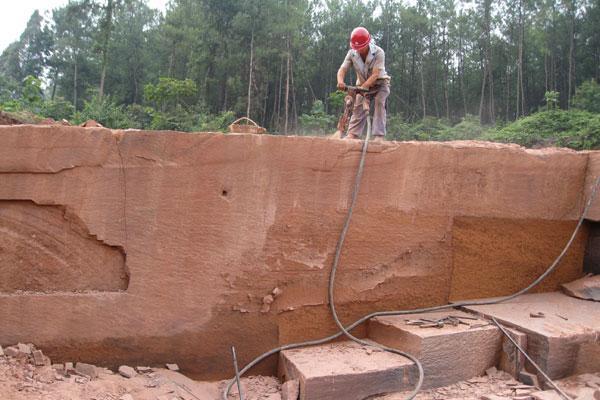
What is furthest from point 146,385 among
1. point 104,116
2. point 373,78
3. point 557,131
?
point 557,131

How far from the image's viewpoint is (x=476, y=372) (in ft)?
9.58

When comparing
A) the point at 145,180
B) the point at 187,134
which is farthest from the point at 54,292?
the point at 187,134

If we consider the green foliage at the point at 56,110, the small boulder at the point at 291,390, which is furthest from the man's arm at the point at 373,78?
the green foliage at the point at 56,110

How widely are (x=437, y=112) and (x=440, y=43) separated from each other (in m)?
3.87

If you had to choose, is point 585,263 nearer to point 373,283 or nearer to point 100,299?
point 373,283

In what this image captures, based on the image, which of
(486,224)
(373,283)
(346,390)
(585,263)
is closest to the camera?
(346,390)

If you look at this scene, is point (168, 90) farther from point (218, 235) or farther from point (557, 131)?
point (218, 235)

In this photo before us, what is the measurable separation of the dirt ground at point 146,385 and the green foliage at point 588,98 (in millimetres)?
17784

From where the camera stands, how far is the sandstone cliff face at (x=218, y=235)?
2.62m

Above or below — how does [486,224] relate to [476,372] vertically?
above

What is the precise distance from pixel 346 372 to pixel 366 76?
2.64 m

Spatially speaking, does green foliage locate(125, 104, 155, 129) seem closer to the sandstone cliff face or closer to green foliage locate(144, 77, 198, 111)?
green foliage locate(144, 77, 198, 111)

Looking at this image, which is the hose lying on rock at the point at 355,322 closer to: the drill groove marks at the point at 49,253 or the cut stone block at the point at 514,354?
the cut stone block at the point at 514,354

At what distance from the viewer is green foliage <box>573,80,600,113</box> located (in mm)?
17672
